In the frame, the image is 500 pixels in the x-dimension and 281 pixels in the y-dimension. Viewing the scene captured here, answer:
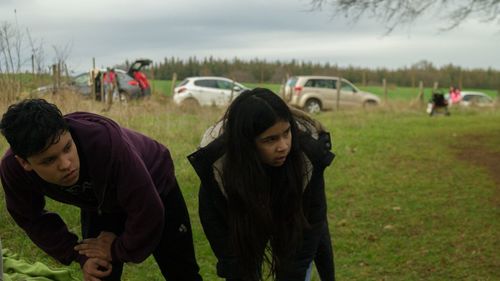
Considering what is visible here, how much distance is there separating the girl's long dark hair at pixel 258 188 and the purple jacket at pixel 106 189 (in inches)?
14.5

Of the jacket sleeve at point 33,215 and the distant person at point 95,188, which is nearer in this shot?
the distant person at point 95,188

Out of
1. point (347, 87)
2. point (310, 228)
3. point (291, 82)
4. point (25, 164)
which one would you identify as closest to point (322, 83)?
point (347, 87)

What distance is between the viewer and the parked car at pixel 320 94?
69.6 ft

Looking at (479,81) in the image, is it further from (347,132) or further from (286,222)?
(286,222)

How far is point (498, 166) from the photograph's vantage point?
9094 millimetres

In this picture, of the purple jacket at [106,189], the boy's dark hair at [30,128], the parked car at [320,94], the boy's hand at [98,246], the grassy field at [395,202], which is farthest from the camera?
the parked car at [320,94]

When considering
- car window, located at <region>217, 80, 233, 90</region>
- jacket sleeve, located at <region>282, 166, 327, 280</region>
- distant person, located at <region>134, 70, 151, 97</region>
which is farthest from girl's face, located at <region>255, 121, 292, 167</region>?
car window, located at <region>217, 80, 233, 90</region>

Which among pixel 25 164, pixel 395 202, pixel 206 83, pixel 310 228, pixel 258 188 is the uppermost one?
pixel 206 83

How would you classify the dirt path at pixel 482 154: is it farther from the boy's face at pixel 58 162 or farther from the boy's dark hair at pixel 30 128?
the boy's dark hair at pixel 30 128

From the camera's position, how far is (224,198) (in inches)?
111

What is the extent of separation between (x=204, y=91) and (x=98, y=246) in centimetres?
1780

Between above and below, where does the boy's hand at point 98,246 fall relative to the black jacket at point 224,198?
below

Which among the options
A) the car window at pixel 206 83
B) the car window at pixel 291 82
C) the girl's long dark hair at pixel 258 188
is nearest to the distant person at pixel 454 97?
the car window at pixel 291 82

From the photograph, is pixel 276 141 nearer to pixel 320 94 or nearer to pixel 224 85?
pixel 224 85
